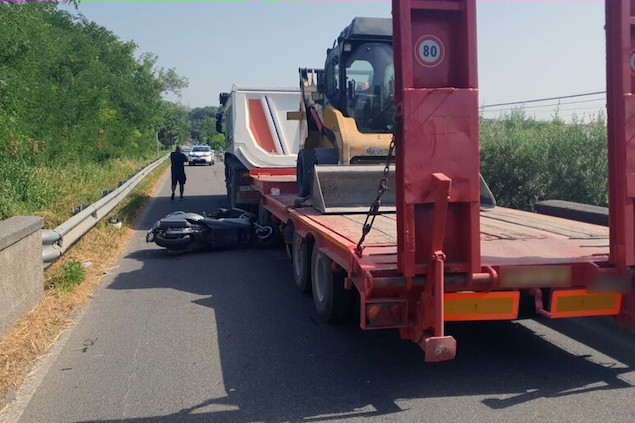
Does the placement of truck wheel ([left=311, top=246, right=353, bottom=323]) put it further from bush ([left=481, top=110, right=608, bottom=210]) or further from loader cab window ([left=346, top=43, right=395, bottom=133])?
bush ([left=481, top=110, right=608, bottom=210])

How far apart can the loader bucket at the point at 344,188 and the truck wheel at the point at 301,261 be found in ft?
1.64

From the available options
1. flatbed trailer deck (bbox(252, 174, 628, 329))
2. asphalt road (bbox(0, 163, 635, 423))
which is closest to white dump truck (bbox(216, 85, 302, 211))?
asphalt road (bbox(0, 163, 635, 423))

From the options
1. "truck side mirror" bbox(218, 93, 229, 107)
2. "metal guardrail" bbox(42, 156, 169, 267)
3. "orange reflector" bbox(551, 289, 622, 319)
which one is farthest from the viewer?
"truck side mirror" bbox(218, 93, 229, 107)

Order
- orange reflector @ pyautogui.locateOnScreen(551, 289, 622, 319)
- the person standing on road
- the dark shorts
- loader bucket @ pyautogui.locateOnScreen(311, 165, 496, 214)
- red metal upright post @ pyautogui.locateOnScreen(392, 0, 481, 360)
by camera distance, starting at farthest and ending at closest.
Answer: the dark shorts → the person standing on road → loader bucket @ pyautogui.locateOnScreen(311, 165, 496, 214) → orange reflector @ pyautogui.locateOnScreen(551, 289, 622, 319) → red metal upright post @ pyautogui.locateOnScreen(392, 0, 481, 360)

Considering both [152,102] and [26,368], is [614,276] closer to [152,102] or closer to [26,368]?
[26,368]

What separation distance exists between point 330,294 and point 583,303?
2.33m

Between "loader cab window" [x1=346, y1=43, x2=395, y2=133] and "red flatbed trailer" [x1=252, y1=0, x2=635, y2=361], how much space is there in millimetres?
5154

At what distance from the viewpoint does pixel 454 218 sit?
4.38m

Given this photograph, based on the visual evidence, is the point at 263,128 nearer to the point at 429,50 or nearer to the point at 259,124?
the point at 259,124

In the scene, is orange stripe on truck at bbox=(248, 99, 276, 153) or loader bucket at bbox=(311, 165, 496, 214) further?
orange stripe on truck at bbox=(248, 99, 276, 153)

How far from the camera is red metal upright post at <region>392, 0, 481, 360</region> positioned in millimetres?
4188

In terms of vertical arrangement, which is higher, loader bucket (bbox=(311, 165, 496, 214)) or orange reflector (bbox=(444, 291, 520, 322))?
loader bucket (bbox=(311, 165, 496, 214))

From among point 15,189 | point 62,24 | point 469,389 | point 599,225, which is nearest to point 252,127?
point 15,189

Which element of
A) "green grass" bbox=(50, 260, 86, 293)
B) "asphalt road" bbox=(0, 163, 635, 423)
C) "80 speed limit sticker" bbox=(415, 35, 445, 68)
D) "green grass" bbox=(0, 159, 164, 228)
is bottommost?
"asphalt road" bbox=(0, 163, 635, 423)
